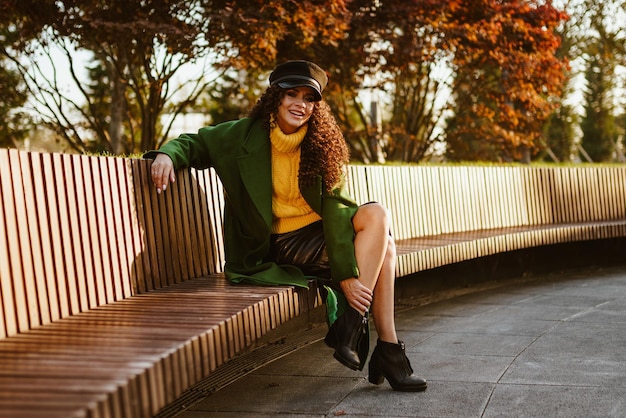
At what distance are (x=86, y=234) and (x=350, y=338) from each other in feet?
4.28

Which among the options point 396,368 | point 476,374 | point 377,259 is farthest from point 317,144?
point 476,374

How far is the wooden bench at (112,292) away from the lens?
7.61 feet

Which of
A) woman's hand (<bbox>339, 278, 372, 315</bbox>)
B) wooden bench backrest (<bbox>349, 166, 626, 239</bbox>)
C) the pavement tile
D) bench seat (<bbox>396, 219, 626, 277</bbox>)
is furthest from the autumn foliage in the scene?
the pavement tile

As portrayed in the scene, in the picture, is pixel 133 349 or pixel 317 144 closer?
pixel 133 349

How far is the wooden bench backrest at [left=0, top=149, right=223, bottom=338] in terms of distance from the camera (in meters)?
3.05

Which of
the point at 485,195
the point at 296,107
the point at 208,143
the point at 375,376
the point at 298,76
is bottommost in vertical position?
the point at 375,376

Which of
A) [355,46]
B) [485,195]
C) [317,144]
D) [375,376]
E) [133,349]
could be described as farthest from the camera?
[355,46]

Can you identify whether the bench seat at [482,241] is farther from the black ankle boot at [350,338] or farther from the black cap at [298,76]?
the black cap at [298,76]

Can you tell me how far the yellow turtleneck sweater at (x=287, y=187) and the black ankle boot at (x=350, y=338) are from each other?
623 mm

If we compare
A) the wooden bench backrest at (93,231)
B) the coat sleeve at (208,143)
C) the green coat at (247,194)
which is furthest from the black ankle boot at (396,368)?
the coat sleeve at (208,143)

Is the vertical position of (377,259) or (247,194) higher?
(247,194)

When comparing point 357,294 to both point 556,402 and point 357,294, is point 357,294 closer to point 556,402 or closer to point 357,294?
point 357,294

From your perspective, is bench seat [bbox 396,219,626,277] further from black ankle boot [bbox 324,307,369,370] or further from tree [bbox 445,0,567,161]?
tree [bbox 445,0,567,161]

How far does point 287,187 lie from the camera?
14.2ft
